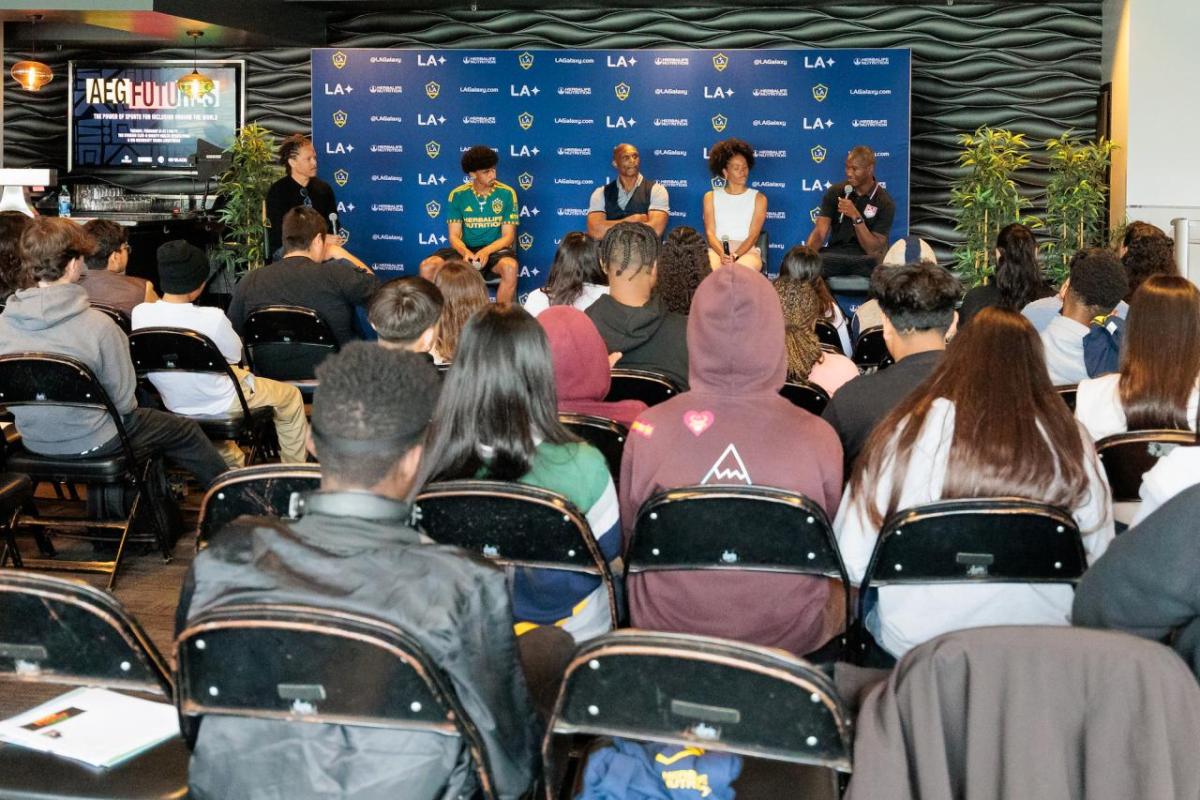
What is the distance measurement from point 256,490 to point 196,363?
237cm

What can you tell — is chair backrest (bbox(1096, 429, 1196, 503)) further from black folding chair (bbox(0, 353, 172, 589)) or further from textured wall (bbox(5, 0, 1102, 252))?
textured wall (bbox(5, 0, 1102, 252))

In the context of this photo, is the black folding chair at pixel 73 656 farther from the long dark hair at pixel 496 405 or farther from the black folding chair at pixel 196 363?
the black folding chair at pixel 196 363

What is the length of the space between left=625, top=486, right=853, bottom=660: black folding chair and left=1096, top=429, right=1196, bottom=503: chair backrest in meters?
0.94

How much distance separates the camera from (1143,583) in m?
1.96

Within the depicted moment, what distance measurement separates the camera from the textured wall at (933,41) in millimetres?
10242

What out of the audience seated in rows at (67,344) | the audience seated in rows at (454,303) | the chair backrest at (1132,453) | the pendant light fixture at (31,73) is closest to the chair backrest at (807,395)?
the chair backrest at (1132,453)

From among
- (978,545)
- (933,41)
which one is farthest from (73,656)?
(933,41)

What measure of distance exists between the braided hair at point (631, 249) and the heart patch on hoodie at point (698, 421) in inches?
73.3

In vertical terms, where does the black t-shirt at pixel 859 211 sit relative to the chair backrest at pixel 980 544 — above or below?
above

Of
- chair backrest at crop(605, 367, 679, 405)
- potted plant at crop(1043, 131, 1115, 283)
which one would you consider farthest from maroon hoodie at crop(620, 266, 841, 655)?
potted plant at crop(1043, 131, 1115, 283)

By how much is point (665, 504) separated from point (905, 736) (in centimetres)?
90

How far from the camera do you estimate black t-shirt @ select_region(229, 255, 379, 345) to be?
625 cm

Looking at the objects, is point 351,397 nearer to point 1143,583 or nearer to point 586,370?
point 1143,583

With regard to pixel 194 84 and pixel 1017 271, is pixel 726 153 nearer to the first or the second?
pixel 1017 271
